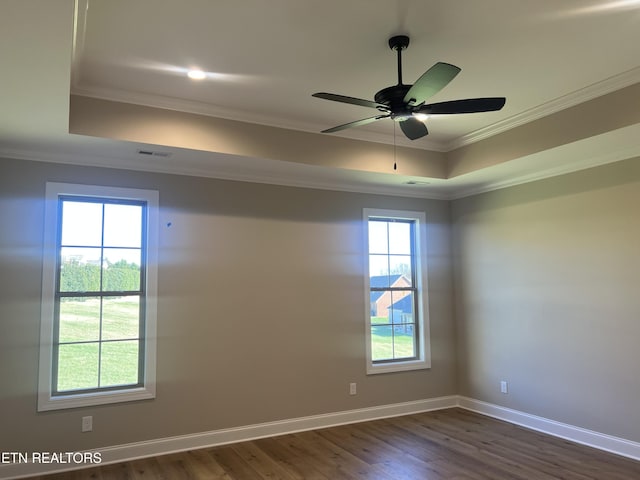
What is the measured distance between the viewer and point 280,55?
3047mm

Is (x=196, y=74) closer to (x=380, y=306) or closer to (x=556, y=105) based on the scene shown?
(x=556, y=105)

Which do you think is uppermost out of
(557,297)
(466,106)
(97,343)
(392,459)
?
(466,106)

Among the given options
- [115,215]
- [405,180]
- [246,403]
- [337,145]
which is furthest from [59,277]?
[405,180]

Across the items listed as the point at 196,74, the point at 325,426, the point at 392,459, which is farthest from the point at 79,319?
the point at 392,459

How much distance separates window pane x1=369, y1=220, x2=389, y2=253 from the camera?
5398 millimetres

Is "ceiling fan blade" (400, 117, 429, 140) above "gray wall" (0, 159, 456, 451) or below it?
above

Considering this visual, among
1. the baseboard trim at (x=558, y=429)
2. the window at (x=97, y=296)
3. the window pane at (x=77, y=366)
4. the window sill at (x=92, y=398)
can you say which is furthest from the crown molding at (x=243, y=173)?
the baseboard trim at (x=558, y=429)

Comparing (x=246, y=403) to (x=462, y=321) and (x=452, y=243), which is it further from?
(x=452, y=243)

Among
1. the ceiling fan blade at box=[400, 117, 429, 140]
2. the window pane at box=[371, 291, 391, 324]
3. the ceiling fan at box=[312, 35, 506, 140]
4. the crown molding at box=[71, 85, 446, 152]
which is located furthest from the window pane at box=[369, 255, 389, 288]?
the ceiling fan at box=[312, 35, 506, 140]

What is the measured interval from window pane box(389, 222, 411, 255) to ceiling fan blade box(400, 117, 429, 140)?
248 centimetres

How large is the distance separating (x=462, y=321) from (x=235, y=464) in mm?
3182

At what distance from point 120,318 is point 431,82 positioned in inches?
130

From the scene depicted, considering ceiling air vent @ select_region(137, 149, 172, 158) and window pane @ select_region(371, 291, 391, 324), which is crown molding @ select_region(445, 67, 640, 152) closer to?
window pane @ select_region(371, 291, 391, 324)

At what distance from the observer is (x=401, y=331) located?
5.47m
